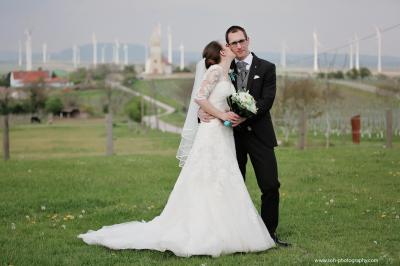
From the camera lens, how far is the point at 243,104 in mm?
8047

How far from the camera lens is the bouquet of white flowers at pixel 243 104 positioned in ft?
26.4

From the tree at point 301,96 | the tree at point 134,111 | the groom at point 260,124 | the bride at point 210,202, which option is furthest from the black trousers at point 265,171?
the tree at point 134,111

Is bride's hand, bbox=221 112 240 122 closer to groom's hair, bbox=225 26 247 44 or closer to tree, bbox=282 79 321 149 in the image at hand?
groom's hair, bbox=225 26 247 44

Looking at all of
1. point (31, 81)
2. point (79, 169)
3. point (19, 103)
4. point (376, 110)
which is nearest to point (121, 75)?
point (31, 81)

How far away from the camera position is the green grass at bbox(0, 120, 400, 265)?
7961 mm

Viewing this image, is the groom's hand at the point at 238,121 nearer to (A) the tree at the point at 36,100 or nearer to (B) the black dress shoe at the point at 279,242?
(B) the black dress shoe at the point at 279,242

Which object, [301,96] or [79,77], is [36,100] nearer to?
[301,96]

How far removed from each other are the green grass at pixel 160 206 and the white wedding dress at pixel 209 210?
0.16 metres

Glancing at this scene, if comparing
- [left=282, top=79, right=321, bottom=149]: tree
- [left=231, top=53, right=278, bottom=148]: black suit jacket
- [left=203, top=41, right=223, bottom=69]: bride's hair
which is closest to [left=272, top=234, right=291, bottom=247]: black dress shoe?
[left=231, top=53, right=278, bottom=148]: black suit jacket

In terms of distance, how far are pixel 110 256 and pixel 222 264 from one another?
4.44 feet

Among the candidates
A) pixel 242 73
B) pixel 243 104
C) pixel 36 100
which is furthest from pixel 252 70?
pixel 36 100

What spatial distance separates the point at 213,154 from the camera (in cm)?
841

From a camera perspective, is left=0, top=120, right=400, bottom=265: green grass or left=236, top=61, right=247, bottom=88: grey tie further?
left=236, top=61, right=247, bottom=88: grey tie

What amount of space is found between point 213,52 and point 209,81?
352 millimetres
